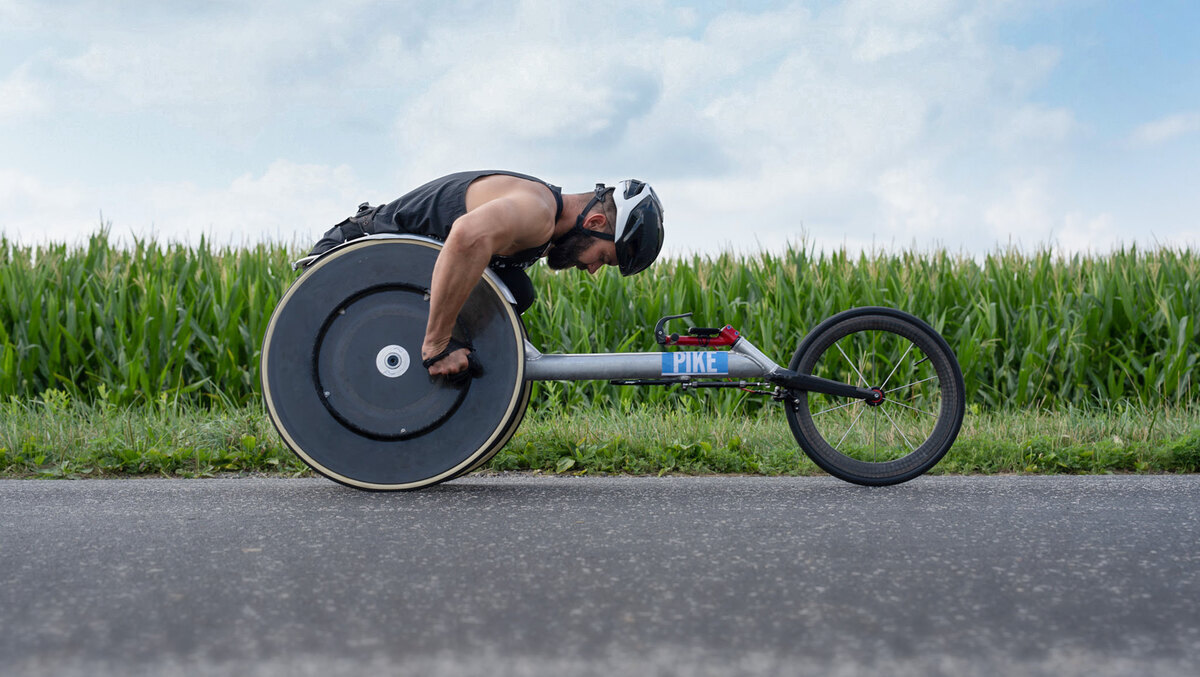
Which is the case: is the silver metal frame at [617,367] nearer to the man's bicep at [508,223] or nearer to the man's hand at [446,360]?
the man's hand at [446,360]

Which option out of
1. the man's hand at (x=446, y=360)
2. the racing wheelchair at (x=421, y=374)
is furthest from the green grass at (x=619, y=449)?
the man's hand at (x=446, y=360)

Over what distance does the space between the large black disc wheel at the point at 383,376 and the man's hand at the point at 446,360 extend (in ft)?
0.26

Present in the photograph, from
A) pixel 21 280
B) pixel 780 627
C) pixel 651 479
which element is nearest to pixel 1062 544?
pixel 780 627

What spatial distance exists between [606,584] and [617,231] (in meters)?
1.90

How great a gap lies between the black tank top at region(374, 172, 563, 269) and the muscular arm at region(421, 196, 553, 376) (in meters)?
0.22

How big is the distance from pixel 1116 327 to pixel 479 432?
5652 millimetres

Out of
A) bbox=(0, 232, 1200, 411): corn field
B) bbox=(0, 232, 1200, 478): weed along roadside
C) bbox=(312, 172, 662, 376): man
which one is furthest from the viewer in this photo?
bbox=(0, 232, 1200, 411): corn field

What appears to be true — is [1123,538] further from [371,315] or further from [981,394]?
[981,394]

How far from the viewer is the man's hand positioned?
11.7 ft

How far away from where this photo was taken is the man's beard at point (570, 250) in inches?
153

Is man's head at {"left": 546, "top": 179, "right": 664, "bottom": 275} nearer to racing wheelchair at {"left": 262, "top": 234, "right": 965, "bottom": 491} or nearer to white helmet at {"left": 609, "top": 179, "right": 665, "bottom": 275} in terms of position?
white helmet at {"left": 609, "top": 179, "right": 665, "bottom": 275}

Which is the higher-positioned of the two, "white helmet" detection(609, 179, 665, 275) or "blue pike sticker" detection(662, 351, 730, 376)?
"white helmet" detection(609, 179, 665, 275)

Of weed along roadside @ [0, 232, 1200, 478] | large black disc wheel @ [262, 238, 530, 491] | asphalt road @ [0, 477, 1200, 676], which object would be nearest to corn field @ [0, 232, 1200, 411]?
weed along roadside @ [0, 232, 1200, 478]

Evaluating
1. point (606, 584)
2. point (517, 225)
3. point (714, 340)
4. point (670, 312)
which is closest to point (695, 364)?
point (714, 340)
